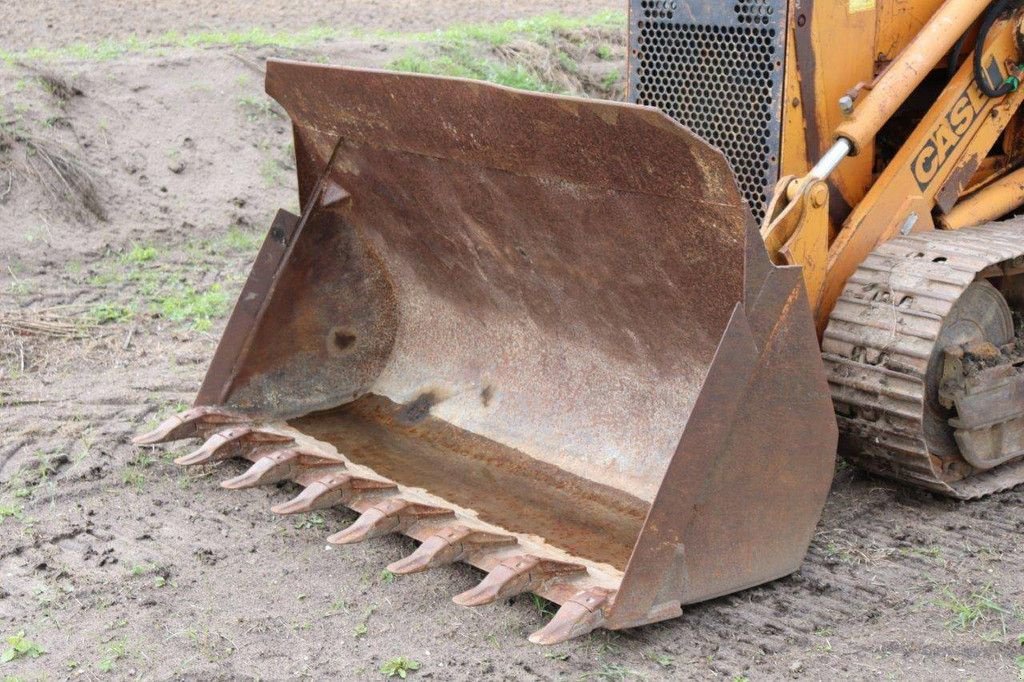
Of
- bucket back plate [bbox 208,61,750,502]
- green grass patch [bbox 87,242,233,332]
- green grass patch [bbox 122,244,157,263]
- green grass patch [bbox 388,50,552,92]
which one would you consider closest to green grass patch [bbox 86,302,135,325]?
green grass patch [bbox 87,242,233,332]

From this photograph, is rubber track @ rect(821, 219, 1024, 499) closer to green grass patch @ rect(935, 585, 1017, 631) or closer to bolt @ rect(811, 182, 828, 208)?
bolt @ rect(811, 182, 828, 208)

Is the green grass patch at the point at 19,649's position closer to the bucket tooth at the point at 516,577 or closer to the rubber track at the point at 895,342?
the bucket tooth at the point at 516,577

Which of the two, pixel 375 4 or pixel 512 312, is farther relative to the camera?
pixel 375 4

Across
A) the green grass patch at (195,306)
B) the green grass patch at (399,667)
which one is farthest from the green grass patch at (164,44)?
the green grass patch at (399,667)

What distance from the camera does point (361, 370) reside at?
16.0ft

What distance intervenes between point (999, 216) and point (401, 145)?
6.91 ft

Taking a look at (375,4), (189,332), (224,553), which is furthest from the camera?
(375,4)

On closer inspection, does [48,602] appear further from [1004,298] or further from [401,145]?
[1004,298]

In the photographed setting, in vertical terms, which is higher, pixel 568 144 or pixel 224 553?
pixel 568 144

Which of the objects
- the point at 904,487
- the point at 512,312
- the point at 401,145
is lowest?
the point at 904,487

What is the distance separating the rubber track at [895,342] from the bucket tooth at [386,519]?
4.15ft

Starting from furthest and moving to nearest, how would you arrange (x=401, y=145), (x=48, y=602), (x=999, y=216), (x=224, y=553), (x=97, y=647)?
(x=999, y=216) → (x=401, y=145) → (x=224, y=553) → (x=48, y=602) → (x=97, y=647)

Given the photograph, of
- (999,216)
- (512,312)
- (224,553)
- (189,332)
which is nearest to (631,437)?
(512,312)

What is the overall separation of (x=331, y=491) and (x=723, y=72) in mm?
1864
